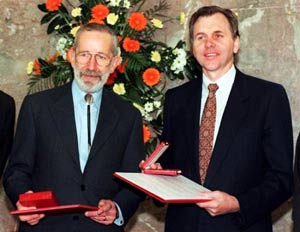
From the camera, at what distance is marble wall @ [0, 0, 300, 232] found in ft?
14.5

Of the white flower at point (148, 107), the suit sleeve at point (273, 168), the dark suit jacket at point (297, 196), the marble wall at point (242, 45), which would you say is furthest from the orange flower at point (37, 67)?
the dark suit jacket at point (297, 196)

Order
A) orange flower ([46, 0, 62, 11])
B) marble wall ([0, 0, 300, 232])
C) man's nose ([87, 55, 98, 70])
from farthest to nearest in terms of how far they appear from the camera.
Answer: orange flower ([46, 0, 62, 11]) < marble wall ([0, 0, 300, 232]) < man's nose ([87, 55, 98, 70])

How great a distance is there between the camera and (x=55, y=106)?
11.0 feet

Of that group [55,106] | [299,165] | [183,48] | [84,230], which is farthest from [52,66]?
[299,165]

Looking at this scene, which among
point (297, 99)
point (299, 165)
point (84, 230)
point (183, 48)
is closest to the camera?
point (299, 165)

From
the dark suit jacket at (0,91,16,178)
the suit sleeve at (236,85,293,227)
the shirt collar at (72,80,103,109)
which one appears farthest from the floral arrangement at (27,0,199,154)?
the suit sleeve at (236,85,293,227)

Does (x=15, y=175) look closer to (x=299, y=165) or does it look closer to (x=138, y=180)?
(x=138, y=180)

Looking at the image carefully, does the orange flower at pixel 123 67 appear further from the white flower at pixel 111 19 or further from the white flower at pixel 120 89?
the white flower at pixel 111 19

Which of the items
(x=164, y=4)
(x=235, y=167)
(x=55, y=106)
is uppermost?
(x=164, y=4)

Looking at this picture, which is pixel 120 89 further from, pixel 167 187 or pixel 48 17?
pixel 167 187

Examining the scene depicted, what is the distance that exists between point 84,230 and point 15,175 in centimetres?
42

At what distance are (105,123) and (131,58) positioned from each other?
1.25 meters

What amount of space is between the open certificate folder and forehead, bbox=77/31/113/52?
2.27 feet

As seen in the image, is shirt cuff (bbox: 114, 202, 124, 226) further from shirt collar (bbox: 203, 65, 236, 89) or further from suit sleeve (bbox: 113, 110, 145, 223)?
shirt collar (bbox: 203, 65, 236, 89)
